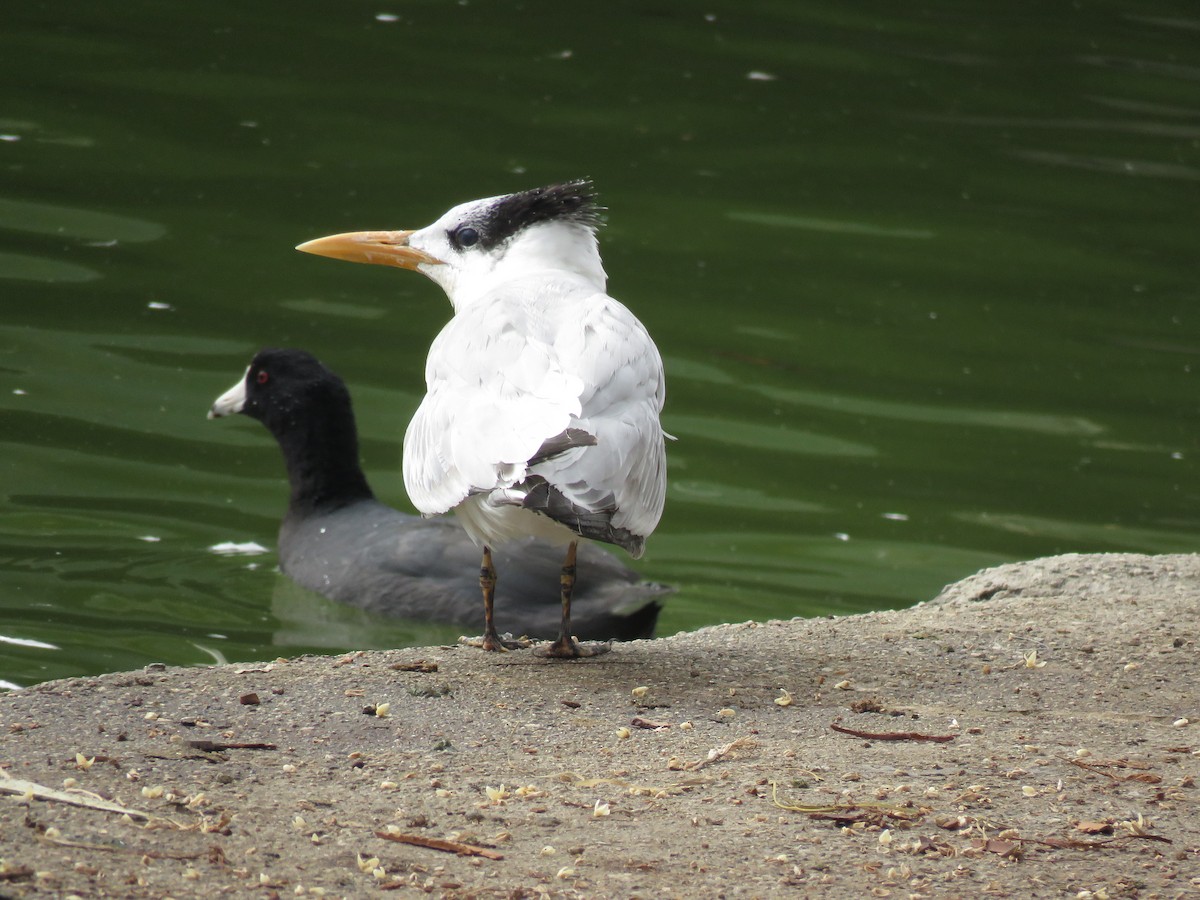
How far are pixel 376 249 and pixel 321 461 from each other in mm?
3068

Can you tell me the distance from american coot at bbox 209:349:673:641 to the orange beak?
2129 mm

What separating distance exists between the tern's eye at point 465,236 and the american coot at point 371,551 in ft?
7.45

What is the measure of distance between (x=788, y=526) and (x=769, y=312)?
318 cm

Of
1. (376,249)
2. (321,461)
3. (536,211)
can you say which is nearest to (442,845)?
(536,211)

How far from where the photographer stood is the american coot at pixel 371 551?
787 centimetres

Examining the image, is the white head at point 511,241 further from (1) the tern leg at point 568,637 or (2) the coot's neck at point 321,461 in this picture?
(2) the coot's neck at point 321,461

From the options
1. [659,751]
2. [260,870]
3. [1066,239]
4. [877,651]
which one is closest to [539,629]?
[877,651]

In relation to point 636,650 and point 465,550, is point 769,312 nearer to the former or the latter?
point 465,550

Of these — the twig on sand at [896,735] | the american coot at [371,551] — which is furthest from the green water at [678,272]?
the twig on sand at [896,735]

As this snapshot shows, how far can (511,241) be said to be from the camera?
593 cm

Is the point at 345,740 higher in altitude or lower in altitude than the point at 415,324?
higher

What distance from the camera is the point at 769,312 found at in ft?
41.0

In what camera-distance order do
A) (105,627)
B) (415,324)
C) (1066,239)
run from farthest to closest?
(1066,239), (415,324), (105,627)

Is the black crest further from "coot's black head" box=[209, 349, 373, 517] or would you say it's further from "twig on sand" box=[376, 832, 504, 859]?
"coot's black head" box=[209, 349, 373, 517]
